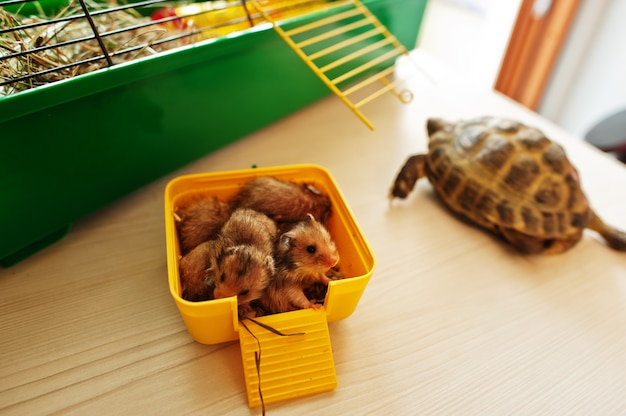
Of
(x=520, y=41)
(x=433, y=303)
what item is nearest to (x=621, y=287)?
(x=433, y=303)

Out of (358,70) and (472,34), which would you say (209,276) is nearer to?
(358,70)

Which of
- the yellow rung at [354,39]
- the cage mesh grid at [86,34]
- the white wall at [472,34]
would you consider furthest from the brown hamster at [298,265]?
the white wall at [472,34]

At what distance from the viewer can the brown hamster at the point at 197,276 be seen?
25.5 inches

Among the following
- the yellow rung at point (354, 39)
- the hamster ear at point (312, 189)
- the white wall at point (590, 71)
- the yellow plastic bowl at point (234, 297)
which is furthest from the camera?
the white wall at point (590, 71)

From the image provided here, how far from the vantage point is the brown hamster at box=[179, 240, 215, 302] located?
0.65 m

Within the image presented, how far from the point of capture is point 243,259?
62 cm

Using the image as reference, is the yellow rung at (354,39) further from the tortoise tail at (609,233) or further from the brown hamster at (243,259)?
the tortoise tail at (609,233)

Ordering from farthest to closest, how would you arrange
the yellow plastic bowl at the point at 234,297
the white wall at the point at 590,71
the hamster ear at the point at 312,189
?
the white wall at the point at 590,71 < the hamster ear at the point at 312,189 < the yellow plastic bowl at the point at 234,297

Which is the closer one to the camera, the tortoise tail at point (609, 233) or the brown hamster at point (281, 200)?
the brown hamster at point (281, 200)

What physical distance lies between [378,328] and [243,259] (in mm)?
291

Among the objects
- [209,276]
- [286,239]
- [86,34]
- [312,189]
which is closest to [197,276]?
[209,276]

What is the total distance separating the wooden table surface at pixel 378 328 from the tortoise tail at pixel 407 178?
0.03 m

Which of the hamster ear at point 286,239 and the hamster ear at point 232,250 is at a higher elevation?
the hamster ear at point 232,250

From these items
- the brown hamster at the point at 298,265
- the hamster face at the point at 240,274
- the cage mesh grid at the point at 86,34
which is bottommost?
the brown hamster at the point at 298,265
